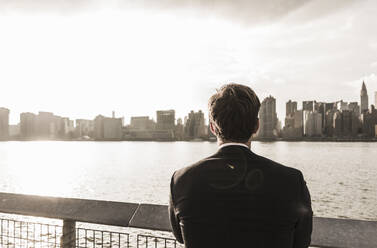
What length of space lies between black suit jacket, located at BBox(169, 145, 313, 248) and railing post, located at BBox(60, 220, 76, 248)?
246 centimetres

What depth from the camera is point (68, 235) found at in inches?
149

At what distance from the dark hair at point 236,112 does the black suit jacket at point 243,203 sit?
104 millimetres

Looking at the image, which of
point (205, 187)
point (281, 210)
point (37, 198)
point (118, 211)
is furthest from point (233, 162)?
point (37, 198)

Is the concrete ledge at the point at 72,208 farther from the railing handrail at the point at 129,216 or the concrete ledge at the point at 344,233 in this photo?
the concrete ledge at the point at 344,233

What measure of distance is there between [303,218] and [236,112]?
2.12ft

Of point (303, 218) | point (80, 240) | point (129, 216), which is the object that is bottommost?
point (80, 240)

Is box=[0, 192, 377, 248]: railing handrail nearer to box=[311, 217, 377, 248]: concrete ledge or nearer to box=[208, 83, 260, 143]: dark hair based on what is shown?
box=[311, 217, 377, 248]: concrete ledge

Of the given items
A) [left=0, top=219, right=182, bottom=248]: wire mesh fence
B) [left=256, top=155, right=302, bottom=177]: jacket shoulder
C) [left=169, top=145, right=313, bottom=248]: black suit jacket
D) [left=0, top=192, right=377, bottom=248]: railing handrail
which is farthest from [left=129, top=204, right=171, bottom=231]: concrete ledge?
[left=0, top=219, right=182, bottom=248]: wire mesh fence

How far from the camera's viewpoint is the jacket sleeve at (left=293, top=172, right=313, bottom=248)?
1709 mm

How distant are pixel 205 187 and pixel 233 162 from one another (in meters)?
0.19

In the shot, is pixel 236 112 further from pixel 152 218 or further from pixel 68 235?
pixel 68 235

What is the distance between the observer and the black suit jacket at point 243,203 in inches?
65.2

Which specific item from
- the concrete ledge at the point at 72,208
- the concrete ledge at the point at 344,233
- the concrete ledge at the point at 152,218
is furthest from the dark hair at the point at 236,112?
the concrete ledge at the point at 72,208

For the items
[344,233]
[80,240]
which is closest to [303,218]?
[344,233]
